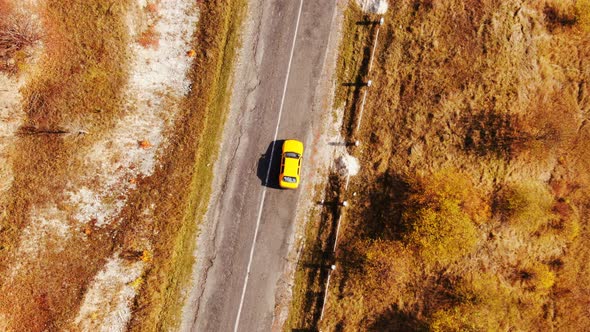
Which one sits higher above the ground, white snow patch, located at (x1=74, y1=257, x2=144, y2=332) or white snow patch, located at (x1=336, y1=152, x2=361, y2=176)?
white snow patch, located at (x1=336, y1=152, x2=361, y2=176)

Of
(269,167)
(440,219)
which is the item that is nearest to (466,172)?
(440,219)

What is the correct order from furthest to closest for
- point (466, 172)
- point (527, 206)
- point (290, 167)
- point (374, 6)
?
point (374, 6)
point (466, 172)
point (527, 206)
point (290, 167)

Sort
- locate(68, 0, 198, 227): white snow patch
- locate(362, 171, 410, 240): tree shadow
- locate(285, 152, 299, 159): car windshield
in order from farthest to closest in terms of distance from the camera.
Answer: locate(362, 171, 410, 240): tree shadow < locate(285, 152, 299, 159): car windshield < locate(68, 0, 198, 227): white snow patch

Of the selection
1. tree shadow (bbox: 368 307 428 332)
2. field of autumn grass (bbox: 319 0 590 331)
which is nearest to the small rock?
field of autumn grass (bbox: 319 0 590 331)

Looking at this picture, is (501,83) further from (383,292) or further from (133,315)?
(133,315)

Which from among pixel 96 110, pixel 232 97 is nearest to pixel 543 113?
pixel 232 97

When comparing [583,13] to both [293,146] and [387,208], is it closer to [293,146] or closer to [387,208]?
[387,208]

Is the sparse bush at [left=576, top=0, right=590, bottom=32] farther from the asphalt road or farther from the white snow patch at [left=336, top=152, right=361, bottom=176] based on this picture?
the white snow patch at [left=336, top=152, right=361, bottom=176]
